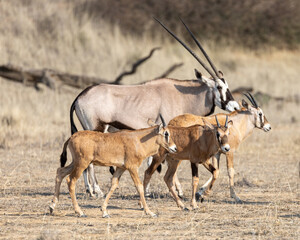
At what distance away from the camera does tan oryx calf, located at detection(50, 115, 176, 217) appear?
853 cm

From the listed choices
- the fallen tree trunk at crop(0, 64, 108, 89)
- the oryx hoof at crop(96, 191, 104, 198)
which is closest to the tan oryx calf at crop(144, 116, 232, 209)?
the oryx hoof at crop(96, 191, 104, 198)

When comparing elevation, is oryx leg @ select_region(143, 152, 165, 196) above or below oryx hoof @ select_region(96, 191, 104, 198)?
above

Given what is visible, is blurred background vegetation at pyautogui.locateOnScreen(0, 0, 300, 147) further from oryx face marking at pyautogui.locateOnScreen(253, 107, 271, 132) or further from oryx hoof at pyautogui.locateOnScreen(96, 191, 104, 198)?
oryx face marking at pyautogui.locateOnScreen(253, 107, 271, 132)

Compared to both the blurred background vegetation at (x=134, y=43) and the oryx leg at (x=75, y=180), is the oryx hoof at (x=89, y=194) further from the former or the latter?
the blurred background vegetation at (x=134, y=43)

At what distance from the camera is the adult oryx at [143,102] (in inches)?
421

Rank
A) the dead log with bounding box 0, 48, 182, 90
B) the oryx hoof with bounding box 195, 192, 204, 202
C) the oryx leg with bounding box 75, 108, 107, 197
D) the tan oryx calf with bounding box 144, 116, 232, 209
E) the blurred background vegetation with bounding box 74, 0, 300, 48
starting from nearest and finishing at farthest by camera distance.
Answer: the tan oryx calf with bounding box 144, 116, 232, 209
the oryx hoof with bounding box 195, 192, 204, 202
the oryx leg with bounding box 75, 108, 107, 197
the dead log with bounding box 0, 48, 182, 90
the blurred background vegetation with bounding box 74, 0, 300, 48

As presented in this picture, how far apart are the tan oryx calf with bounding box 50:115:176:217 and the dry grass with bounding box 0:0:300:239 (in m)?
0.39

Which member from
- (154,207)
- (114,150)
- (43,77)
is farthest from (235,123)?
(43,77)

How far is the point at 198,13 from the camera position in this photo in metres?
30.2

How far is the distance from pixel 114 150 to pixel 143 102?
240cm

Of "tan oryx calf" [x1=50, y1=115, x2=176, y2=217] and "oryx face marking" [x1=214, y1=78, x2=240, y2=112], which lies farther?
"oryx face marking" [x1=214, y1=78, x2=240, y2=112]

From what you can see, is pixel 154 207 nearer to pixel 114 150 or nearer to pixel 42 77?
pixel 114 150

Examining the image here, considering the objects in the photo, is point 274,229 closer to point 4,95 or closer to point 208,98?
point 208,98

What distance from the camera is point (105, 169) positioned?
509 inches
